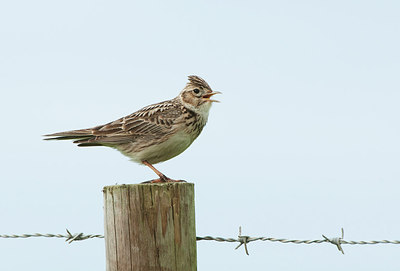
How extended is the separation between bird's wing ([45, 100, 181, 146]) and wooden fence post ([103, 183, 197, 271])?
13.3 ft

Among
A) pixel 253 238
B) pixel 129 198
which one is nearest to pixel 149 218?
pixel 129 198

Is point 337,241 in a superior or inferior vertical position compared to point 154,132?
inferior

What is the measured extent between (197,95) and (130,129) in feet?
4.37

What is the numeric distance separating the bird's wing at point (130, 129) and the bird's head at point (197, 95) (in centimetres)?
24

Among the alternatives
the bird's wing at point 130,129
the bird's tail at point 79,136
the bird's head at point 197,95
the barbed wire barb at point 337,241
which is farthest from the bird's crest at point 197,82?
the barbed wire barb at point 337,241

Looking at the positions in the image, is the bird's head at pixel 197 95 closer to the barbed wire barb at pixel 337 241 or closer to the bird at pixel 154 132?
the bird at pixel 154 132

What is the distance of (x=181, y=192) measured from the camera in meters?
4.77

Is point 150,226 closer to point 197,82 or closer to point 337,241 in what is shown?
point 337,241

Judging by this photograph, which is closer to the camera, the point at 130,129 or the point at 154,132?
the point at 154,132

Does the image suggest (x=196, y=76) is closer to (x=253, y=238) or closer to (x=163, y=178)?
(x=163, y=178)

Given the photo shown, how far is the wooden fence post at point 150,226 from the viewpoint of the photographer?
185 inches

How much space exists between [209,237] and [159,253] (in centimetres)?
73

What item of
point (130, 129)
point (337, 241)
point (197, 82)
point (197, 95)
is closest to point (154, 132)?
point (130, 129)

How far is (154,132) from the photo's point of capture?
8844 millimetres
